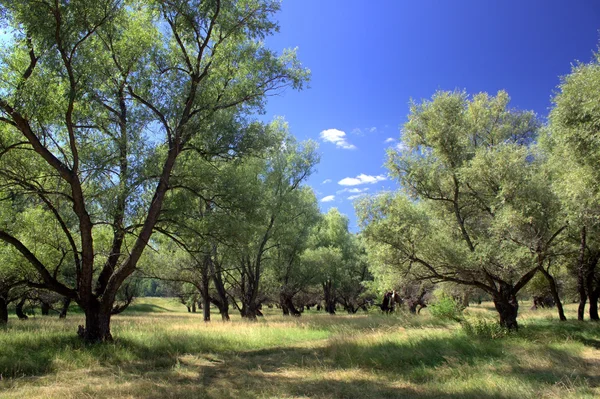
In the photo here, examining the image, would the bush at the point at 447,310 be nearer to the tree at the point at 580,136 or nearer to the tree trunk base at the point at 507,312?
the tree trunk base at the point at 507,312

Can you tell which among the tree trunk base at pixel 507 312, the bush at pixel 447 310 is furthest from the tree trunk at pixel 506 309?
the bush at pixel 447 310

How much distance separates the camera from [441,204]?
1667 cm

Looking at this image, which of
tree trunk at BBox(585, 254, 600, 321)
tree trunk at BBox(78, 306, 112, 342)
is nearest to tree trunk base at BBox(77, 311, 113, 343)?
tree trunk at BBox(78, 306, 112, 342)

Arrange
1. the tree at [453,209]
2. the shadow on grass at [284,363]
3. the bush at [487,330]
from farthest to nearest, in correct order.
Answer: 1. the tree at [453,209]
2. the bush at [487,330]
3. the shadow on grass at [284,363]

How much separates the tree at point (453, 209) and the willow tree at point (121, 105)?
661cm

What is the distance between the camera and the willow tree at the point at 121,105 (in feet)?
31.3

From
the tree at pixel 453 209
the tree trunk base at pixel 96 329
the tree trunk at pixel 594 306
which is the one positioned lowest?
the tree trunk at pixel 594 306

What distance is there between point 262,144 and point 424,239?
24.7 ft

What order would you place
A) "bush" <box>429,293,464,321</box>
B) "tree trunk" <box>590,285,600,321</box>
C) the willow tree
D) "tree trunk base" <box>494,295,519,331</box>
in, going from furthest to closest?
1. "tree trunk" <box>590,285,600,321</box>
2. "bush" <box>429,293,464,321</box>
3. "tree trunk base" <box>494,295,519,331</box>
4. the willow tree

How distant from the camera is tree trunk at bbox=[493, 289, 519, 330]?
48.1ft

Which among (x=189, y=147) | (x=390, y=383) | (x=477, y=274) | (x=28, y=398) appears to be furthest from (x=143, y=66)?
(x=477, y=274)

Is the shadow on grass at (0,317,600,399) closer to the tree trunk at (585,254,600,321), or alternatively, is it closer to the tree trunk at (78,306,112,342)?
the tree trunk at (78,306,112,342)

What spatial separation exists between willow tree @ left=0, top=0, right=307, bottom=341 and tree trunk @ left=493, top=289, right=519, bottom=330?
11733 millimetres

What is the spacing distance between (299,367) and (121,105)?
9.94 meters
